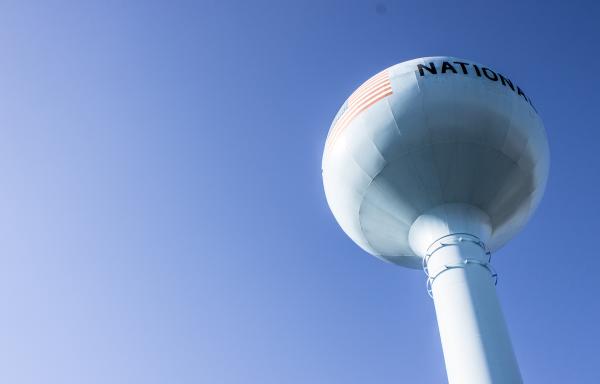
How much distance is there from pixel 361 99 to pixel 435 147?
7.49ft

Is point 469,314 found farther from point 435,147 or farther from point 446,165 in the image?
point 435,147

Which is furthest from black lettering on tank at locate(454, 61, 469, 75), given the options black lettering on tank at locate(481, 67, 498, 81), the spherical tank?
black lettering on tank at locate(481, 67, 498, 81)

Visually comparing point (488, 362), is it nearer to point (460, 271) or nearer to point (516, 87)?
point (460, 271)

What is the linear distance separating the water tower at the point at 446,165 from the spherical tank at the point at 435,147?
2 cm

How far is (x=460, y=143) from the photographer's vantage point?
1183 centimetres

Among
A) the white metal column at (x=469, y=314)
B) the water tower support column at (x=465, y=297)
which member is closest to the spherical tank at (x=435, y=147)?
the water tower support column at (x=465, y=297)

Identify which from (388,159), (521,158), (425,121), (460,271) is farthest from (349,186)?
(521,158)

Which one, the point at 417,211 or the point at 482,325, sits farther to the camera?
the point at 417,211

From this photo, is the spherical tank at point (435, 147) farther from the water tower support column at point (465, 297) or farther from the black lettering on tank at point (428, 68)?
the water tower support column at point (465, 297)

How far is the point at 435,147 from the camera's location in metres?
11.9

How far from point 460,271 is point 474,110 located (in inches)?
148

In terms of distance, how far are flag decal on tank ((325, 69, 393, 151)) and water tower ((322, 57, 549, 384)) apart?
0.11 feet

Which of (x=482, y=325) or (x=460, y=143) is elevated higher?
(x=460, y=143)

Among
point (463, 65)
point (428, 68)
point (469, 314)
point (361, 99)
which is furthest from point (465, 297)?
point (463, 65)
